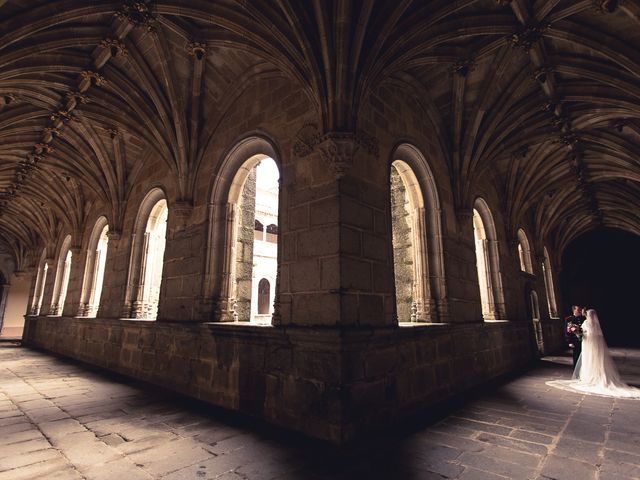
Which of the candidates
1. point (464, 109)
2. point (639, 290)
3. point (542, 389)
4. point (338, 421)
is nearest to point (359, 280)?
point (338, 421)

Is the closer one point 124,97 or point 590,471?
point 590,471

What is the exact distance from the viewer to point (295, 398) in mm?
3729

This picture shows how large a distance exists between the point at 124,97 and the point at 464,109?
21.6 ft

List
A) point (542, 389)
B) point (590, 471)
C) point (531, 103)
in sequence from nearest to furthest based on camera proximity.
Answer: point (590, 471)
point (542, 389)
point (531, 103)

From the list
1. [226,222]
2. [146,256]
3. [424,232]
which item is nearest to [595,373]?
[424,232]

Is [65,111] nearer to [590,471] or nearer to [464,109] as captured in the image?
[464,109]

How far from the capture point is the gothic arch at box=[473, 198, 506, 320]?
7887mm

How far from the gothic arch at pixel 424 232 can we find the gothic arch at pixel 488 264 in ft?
8.78

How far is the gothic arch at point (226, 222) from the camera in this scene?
5360mm

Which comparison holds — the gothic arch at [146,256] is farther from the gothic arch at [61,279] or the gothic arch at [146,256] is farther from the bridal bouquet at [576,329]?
the bridal bouquet at [576,329]

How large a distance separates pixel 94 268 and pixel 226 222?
7121mm

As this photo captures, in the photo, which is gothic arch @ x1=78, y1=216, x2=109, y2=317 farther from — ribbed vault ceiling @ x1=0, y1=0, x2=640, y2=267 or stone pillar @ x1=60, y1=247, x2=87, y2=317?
ribbed vault ceiling @ x1=0, y1=0, x2=640, y2=267

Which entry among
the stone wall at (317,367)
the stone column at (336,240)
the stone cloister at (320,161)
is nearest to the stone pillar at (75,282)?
the stone cloister at (320,161)

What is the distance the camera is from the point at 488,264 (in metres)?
8.15
